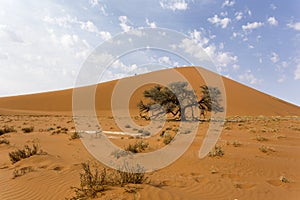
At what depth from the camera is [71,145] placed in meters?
11.5

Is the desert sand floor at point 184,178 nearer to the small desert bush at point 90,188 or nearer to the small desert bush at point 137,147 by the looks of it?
the small desert bush at point 90,188

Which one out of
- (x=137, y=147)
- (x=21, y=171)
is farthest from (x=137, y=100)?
(x=21, y=171)

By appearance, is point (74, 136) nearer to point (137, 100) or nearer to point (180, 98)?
point (180, 98)

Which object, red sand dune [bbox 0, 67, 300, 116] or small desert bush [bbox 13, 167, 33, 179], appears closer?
small desert bush [bbox 13, 167, 33, 179]

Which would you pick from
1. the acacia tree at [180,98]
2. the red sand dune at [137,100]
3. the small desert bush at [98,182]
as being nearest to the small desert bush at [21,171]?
the small desert bush at [98,182]

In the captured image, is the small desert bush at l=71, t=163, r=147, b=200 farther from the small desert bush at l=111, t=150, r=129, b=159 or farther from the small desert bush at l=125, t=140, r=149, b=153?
the small desert bush at l=125, t=140, r=149, b=153

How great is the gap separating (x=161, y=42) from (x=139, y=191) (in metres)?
12.8

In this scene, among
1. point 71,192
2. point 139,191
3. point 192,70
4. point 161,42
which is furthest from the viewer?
point 192,70

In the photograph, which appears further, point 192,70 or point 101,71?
point 192,70

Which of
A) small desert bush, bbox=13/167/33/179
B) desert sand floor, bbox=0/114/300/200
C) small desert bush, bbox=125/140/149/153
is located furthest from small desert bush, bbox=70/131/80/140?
small desert bush, bbox=13/167/33/179

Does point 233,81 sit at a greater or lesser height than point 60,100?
greater

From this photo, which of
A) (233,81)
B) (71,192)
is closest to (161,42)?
(71,192)

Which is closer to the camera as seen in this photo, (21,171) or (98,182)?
(98,182)

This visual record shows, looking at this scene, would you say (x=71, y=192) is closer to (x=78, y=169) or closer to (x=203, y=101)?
(x=78, y=169)
